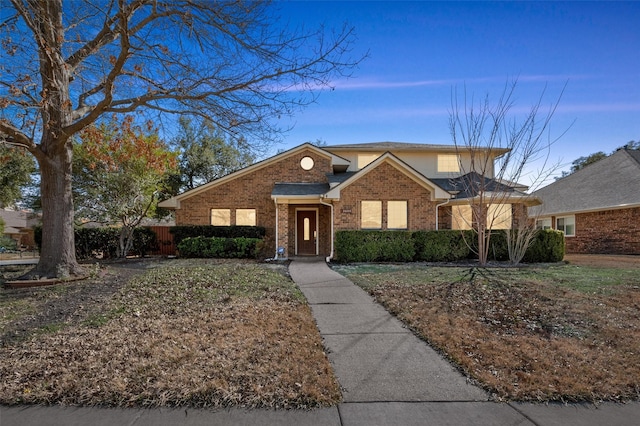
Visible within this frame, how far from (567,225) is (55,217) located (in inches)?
986

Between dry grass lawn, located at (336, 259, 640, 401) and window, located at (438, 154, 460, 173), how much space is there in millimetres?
10284

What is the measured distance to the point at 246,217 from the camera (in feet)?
55.7

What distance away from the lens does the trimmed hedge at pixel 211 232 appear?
16.0 meters

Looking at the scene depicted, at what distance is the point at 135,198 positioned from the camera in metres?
15.0

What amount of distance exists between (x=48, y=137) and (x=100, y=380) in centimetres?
776

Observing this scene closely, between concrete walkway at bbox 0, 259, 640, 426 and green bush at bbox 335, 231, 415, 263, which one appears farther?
green bush at bbox 335, 231, 415, 263

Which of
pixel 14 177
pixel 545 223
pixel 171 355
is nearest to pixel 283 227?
pixel 171 355

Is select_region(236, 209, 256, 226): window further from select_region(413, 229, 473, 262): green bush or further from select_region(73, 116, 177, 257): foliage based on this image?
select_region(413, 229, 473, 262): green bush

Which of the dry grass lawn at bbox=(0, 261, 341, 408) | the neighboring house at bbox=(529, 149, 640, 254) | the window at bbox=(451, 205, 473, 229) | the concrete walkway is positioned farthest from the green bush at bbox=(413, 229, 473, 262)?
the concrete walkway

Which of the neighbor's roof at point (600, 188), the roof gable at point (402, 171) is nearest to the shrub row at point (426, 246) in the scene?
the roof gable at point (402, 171)

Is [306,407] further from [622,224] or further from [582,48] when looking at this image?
[622,224]

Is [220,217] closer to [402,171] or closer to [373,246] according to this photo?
[373,246]

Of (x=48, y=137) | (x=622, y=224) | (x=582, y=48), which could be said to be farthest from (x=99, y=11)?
(x=622, y=224)

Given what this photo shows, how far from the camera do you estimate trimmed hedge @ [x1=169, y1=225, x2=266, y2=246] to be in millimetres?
16031
